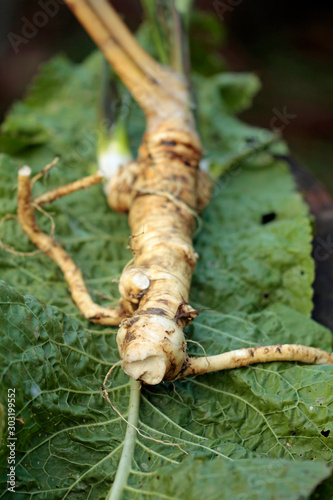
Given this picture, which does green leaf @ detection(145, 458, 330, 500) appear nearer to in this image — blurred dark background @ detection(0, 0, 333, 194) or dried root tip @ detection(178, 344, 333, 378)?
dried root tip @ detection(178, 344, 333, 378)

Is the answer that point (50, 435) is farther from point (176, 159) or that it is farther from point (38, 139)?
point (38, 139)

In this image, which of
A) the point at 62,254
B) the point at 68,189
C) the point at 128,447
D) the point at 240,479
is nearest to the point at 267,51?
the point at 68,189

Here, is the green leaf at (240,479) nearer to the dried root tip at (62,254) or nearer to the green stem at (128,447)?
the green stem at (128,447)

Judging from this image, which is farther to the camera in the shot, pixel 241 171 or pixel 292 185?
pixel 241 171

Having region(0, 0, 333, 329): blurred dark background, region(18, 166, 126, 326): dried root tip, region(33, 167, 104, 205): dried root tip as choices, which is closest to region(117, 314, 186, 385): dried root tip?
region(18, 166, 126, 326): dried root tip

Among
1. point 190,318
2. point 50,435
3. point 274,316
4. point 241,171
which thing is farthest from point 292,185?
point 50,435
